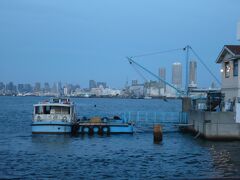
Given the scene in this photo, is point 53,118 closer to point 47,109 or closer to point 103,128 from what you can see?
point 47,109

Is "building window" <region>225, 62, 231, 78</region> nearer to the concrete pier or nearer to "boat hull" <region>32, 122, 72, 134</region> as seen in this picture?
the concrete pier

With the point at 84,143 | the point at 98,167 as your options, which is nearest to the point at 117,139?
the point at 84,143

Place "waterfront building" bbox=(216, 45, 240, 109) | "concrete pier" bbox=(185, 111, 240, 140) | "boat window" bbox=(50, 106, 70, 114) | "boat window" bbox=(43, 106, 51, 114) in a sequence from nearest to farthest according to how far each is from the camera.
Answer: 1. "concrete pier" bbox=(185, 111, 240, 140)
2. "waterfront building" bbox=(216, 45, 240, 109)
3. "boat window" bbox=(43, 106, 51, 114)
4. "boat window" bbox=(50, 106, 70, 114)

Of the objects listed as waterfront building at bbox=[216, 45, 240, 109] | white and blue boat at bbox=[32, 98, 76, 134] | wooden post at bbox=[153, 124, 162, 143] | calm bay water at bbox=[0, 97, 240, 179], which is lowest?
calm bay water at bbox=[0, 97, 240, 179]

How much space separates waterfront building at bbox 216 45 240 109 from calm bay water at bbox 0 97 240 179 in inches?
211

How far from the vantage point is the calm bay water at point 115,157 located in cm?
2747

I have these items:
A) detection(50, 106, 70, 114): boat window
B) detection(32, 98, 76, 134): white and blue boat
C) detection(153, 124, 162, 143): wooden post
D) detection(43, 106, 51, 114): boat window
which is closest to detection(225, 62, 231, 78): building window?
detection(153, 124, 162, 143): wooden post

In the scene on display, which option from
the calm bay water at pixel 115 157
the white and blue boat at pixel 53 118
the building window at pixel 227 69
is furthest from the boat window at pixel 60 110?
the building window at pixel 227 69

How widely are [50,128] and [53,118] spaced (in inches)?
51.2

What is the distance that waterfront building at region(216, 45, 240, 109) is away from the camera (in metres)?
44.7

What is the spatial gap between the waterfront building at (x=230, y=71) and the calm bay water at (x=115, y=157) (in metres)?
5.36

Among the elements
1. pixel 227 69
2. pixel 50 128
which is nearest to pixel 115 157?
pixel 50 128

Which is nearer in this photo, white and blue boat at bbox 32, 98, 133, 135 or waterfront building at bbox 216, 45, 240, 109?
waterfront building at bbox 216, 45, 240, 109

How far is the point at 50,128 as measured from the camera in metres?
48.8
